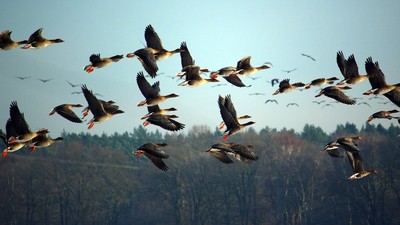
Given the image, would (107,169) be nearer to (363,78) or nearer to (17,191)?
(17,191)

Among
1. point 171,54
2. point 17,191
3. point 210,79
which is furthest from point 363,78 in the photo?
point 17,191

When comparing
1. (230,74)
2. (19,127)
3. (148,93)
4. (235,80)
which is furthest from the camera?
(235,80)

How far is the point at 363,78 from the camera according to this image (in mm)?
22078

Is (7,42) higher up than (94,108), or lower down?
higher up

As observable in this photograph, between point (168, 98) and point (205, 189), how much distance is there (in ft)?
241

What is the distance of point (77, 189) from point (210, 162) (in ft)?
75.8

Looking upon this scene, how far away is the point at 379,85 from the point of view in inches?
863

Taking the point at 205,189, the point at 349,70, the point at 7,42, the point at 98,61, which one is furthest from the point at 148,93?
the point at 205,189

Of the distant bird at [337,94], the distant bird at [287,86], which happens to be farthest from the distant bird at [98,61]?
the distant bird at [337,94]

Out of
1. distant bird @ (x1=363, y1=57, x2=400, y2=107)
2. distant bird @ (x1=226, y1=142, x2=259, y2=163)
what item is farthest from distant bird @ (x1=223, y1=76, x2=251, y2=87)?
distant bird @ (x1=363, y1=57, x2=400, y2=107)

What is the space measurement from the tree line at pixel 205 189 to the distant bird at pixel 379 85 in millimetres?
63601

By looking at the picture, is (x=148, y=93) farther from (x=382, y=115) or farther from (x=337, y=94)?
(x=382, y=115)

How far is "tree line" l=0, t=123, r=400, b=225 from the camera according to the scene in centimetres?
8888

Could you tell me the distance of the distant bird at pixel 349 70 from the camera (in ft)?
72.6
